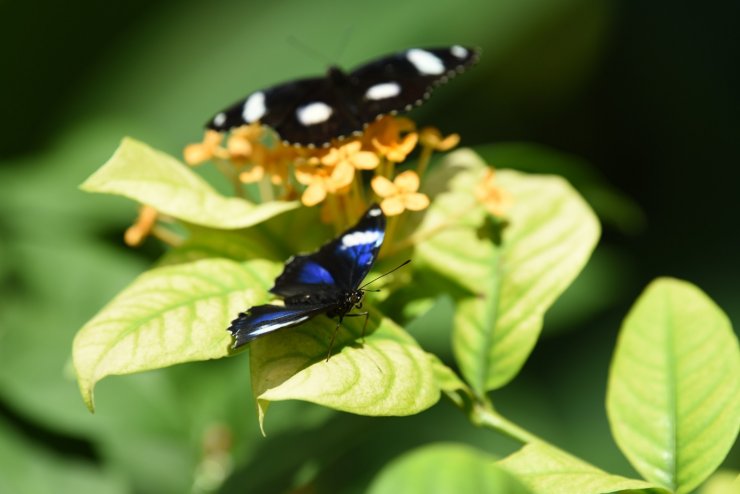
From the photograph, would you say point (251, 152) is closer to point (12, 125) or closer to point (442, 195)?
point (442, 195)

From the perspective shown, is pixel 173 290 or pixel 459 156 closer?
pixel 173 290

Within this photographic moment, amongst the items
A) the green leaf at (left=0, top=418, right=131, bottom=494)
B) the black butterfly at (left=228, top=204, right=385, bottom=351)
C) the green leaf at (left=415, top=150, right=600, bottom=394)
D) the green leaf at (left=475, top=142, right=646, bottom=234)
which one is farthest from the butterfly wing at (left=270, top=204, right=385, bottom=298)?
the green leaf at (left=0, top=418, right=131, bottom=494)

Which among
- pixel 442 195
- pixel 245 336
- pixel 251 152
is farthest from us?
pixel 442 195

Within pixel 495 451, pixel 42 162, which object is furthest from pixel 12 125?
pixel 495 451

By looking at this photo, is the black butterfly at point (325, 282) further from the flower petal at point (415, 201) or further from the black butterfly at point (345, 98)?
the black butterfly at point (345, 98)

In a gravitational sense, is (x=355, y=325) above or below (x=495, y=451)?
above

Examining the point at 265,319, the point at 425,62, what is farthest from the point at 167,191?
the point at 425,62

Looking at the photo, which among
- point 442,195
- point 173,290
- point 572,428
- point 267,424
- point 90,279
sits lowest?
point 572,428

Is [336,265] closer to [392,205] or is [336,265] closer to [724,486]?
[392,205]
